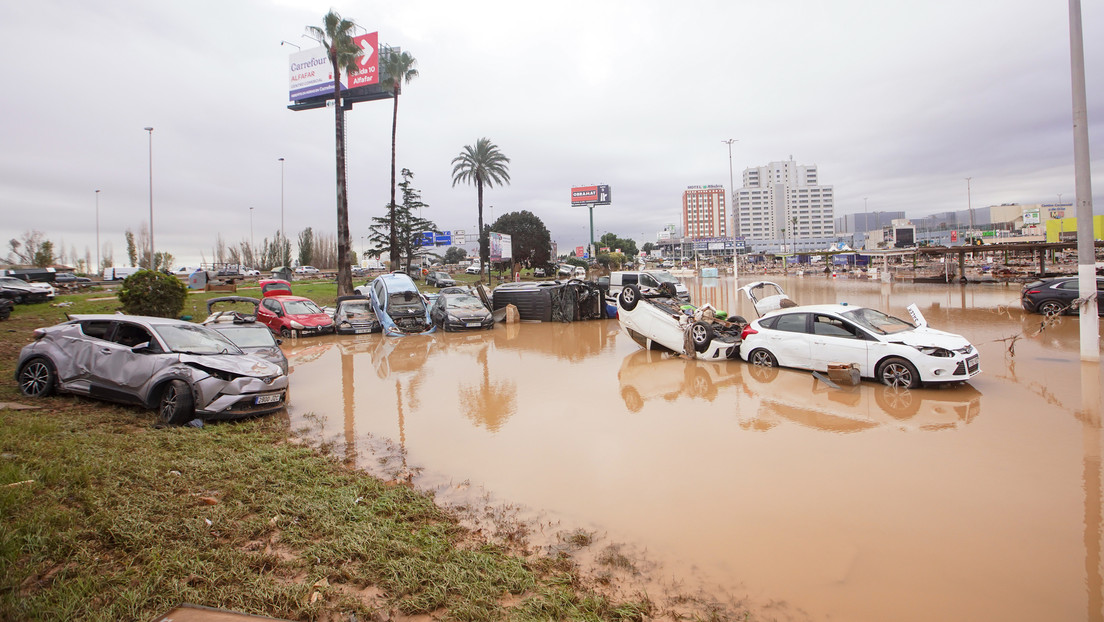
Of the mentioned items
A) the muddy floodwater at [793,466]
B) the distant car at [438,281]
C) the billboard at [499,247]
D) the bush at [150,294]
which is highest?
the billboard at [499,247]

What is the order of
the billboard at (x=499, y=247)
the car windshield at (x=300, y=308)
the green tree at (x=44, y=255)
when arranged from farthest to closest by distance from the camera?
1. the green tree at (x=44, y=255)
2. the billboard at (x=499, y=247)
3. the car windshield at (x=300, y=308)

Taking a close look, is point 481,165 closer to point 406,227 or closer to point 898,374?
point 406,227

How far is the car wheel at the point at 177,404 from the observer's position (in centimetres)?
754

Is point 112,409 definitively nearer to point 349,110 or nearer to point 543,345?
point 543,345

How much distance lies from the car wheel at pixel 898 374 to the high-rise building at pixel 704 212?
18351cm

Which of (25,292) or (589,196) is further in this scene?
(589,196)

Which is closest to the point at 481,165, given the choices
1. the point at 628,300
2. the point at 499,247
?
the point at 499,247

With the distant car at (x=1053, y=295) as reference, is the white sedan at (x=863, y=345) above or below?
below

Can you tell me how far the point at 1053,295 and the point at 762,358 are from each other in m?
14.4

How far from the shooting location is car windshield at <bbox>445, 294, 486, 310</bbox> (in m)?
21.6

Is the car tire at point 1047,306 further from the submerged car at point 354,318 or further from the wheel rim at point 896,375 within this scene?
the submerged car at point 354,318

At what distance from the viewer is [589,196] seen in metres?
100

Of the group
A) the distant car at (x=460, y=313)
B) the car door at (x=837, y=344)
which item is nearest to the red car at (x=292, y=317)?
the distant car at (x=460, y=313)

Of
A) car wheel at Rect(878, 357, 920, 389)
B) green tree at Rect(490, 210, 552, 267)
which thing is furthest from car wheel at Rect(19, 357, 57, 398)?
green tree at Rect(490, 210, 552, 267)
